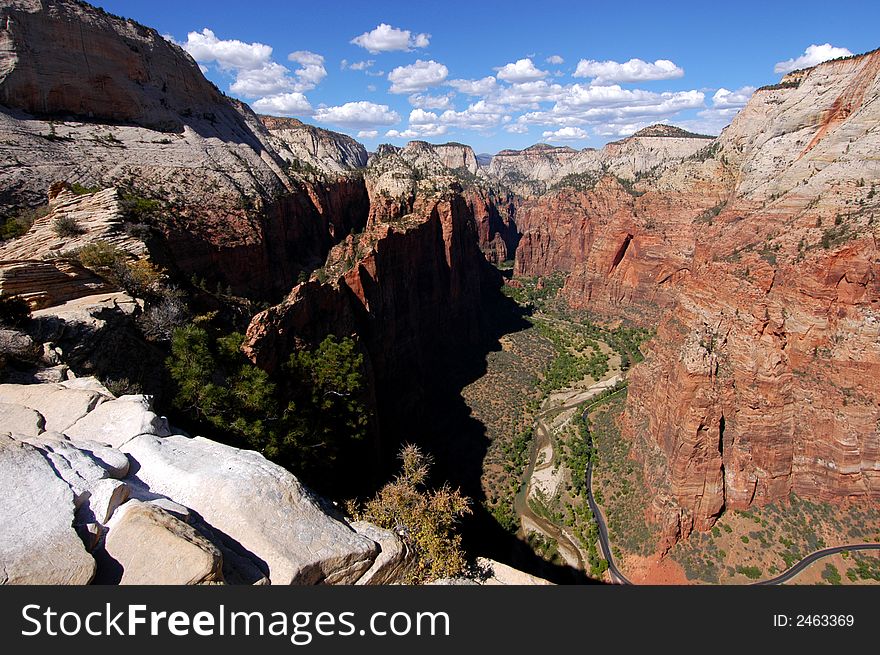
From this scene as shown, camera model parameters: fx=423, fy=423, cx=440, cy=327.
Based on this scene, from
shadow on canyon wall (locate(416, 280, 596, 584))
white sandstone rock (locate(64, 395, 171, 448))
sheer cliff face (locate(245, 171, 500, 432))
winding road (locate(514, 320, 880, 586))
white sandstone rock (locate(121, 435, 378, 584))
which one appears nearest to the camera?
white sandstone rock (locate(121, 435, 378, 584))

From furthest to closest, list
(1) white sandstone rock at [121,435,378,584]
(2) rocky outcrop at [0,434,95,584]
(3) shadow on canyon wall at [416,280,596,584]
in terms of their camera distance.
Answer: (3) shadow on canyon wall at [416,280,596,584] < (1) white sandstone rock at [121,435,378,584] < (2) rocky outcrop at [0,434,95,584]

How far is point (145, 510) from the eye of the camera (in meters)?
8.33

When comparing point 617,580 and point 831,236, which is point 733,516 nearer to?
point 617,580

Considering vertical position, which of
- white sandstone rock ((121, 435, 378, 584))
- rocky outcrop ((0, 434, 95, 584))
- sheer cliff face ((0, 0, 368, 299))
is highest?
sheer cliff face ((0, 0, 368, 299))

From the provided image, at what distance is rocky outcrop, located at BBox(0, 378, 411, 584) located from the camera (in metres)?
7.55

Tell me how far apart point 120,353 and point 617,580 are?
32.6 meters

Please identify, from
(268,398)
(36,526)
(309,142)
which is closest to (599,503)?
(268,398)

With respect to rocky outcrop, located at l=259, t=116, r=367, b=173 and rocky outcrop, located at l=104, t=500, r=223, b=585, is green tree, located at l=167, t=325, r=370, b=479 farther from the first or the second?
rocky outcrop, located at l=259, t=116, r=367, b=173

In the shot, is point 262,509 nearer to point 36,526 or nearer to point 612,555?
point 36,526

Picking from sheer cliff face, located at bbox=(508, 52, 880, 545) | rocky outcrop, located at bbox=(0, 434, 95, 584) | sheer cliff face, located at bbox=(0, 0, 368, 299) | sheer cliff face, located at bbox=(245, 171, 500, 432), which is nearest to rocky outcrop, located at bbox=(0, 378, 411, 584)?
→ rocky outcrop, located at bbox=(0, 434, 95, 584)

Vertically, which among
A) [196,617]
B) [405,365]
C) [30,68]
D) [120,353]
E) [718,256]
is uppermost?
[30,68]

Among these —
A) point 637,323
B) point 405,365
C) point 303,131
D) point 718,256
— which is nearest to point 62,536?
point 405,365

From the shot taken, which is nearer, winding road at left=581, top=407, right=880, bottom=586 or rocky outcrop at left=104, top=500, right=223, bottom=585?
rocky outcrop at left=104, top=500, right=223, bottom=585

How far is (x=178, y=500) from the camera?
995cm
